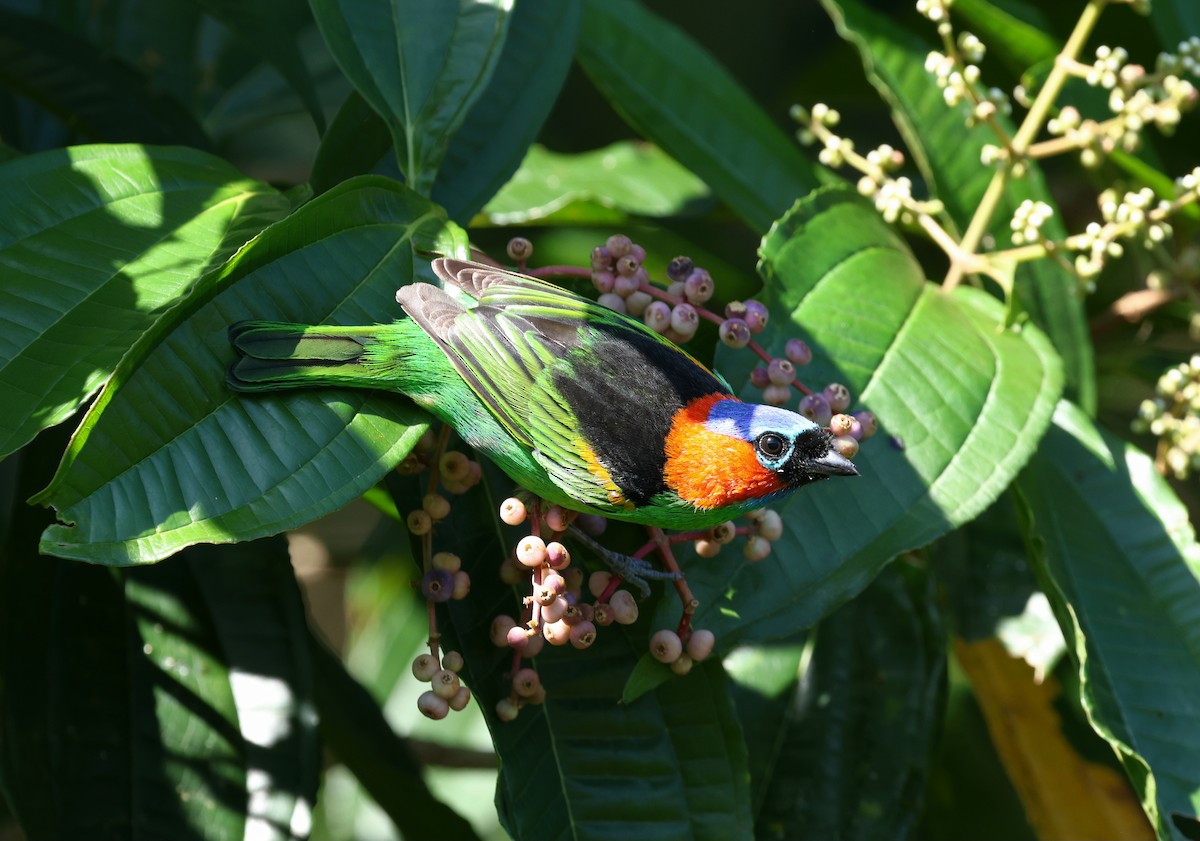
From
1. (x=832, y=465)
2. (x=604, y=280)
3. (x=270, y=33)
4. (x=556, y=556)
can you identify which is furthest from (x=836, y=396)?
(x=270, y=33)

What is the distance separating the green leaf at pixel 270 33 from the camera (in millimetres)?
1943

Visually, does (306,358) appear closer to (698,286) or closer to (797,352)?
(698,286)

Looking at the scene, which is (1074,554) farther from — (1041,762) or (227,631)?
(227,631)

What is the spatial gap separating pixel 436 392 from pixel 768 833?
116 centimetres

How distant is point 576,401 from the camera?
1487 mm

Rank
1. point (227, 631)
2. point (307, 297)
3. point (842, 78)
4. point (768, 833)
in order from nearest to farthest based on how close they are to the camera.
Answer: point (307, 297), point (227, 631), point (768, 833), point (842, 78)

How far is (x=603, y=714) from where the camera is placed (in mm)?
1612

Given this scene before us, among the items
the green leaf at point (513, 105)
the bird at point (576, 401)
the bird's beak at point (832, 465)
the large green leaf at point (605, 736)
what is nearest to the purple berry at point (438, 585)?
the large green leaf at point (605, 736)

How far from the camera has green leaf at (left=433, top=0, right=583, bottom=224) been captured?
1865 mm

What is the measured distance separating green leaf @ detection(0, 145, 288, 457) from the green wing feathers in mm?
131

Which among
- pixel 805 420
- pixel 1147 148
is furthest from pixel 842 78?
pixel 805 420

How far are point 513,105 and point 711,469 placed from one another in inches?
32.2

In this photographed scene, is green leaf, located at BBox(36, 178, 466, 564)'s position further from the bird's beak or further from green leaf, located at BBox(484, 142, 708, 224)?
green leaf, located at BBox(484, 142, 708, 224)

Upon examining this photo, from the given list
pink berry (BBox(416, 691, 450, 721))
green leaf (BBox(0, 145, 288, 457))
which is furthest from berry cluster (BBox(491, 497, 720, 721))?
green leaf (BBox(0, 145, 288, 457))
